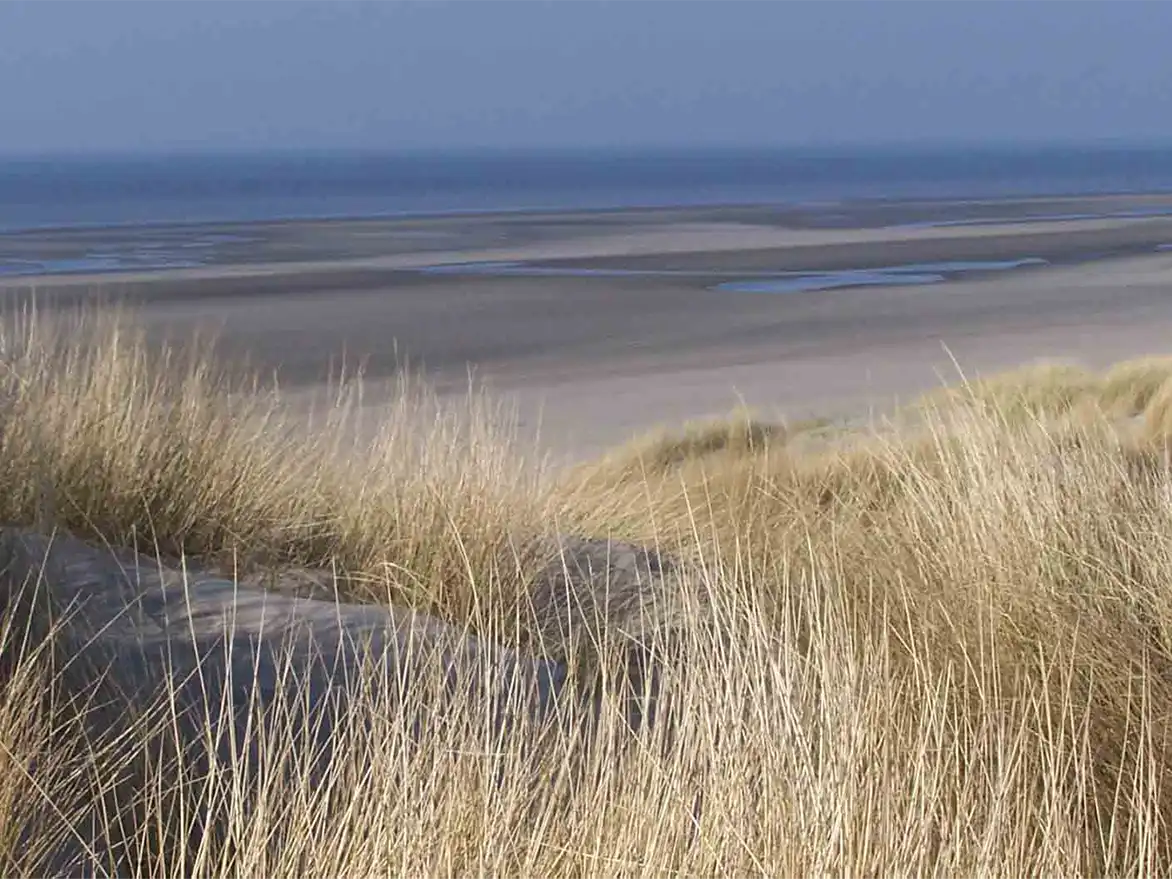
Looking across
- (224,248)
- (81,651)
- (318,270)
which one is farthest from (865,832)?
(224,248)

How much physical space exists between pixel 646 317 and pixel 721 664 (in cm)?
2385

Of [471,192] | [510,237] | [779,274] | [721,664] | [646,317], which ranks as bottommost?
[471,192]

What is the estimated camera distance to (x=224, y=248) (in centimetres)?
4247

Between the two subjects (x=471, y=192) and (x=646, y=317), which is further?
(x=471, y=192)

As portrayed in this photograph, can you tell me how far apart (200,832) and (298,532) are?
2.38 m

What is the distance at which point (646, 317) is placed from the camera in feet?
87.1

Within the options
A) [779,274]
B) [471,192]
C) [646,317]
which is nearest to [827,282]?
[779,274]

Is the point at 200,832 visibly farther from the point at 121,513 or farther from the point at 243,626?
the point at 121,513

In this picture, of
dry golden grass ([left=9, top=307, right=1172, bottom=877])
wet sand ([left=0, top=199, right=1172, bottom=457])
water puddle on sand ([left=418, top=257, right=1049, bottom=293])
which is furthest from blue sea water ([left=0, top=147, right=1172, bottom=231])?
dry golden grass ([left=9, top=307, right=1172, bottom=877])

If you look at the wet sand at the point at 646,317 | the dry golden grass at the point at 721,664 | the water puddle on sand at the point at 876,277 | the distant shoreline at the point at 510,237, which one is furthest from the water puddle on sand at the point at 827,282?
the dry golden grass at the point at 721,664

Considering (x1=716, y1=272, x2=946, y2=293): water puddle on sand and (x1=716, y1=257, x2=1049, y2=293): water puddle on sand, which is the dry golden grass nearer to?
(x1=716, y1=272, x2=946, y2=293): water puddle on sand

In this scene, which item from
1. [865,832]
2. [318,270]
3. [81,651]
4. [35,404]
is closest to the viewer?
[865,832]

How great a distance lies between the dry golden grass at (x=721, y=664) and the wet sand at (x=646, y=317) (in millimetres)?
3609

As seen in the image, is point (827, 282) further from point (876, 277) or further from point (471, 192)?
point (471, 192)
